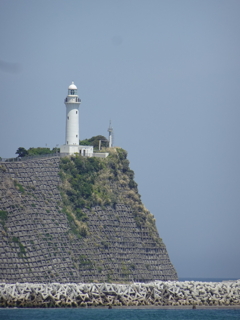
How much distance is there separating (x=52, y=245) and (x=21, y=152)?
23.5m

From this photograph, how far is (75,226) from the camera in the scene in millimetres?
139750

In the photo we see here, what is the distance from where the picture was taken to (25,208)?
433ft

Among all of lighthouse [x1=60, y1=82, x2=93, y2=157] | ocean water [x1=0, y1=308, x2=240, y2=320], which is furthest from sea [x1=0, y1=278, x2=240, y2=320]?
lighthouse [x1=60, y1=82, x2=93, y2=157]

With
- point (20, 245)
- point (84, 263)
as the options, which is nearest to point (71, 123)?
point (84, 263)

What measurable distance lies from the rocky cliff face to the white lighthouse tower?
2.33 metres

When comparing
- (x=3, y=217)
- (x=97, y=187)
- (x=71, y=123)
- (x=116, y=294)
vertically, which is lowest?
(x=116, y=294)

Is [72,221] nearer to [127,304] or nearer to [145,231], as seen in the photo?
[145,231]

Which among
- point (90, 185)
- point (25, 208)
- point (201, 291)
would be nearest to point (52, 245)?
point (25, 208)

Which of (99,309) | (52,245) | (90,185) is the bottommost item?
(99,309)

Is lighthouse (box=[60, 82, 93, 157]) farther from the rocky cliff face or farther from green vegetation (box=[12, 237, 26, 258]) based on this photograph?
green vegetation (box=[12, 237, 26, 258])

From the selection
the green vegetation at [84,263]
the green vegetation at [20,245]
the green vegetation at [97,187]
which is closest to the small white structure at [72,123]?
the green vegetation at [97,187]

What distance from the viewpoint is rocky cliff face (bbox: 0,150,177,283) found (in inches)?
5084

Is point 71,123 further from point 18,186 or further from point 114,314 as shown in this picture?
point 114,314

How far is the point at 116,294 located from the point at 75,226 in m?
29.1
